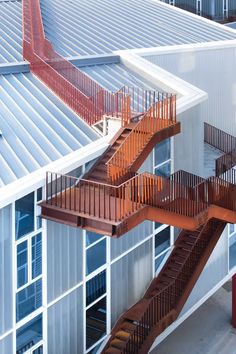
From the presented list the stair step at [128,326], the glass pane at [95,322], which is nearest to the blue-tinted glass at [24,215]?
the glass pane at [95,322]

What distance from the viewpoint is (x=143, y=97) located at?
2152 cm

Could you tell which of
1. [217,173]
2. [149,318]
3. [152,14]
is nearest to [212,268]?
[217,173]

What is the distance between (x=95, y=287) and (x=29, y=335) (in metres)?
2.63

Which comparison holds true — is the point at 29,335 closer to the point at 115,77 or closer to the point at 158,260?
the point at 158,260

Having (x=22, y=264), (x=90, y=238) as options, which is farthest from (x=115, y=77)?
(x=22, y=264)

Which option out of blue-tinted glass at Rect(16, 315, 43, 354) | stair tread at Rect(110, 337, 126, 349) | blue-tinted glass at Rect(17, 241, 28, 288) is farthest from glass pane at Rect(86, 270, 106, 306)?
blue-tinted glass at Rect(17, 241, 28, 288)

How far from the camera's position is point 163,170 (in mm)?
20469

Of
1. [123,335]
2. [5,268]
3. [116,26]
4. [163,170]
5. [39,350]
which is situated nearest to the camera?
[5,268]

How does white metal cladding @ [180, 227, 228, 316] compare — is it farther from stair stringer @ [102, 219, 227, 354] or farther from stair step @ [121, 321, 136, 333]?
stair step @ [121, 321, 136, 333]

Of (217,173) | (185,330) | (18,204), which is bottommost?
(185,330)

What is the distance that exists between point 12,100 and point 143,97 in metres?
4.72

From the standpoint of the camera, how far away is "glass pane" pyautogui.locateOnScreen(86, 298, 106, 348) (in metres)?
17.5

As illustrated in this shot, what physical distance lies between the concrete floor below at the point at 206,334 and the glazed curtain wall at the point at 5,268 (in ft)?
35.5

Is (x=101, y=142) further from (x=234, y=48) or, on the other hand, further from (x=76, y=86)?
(x=234, y=48)
